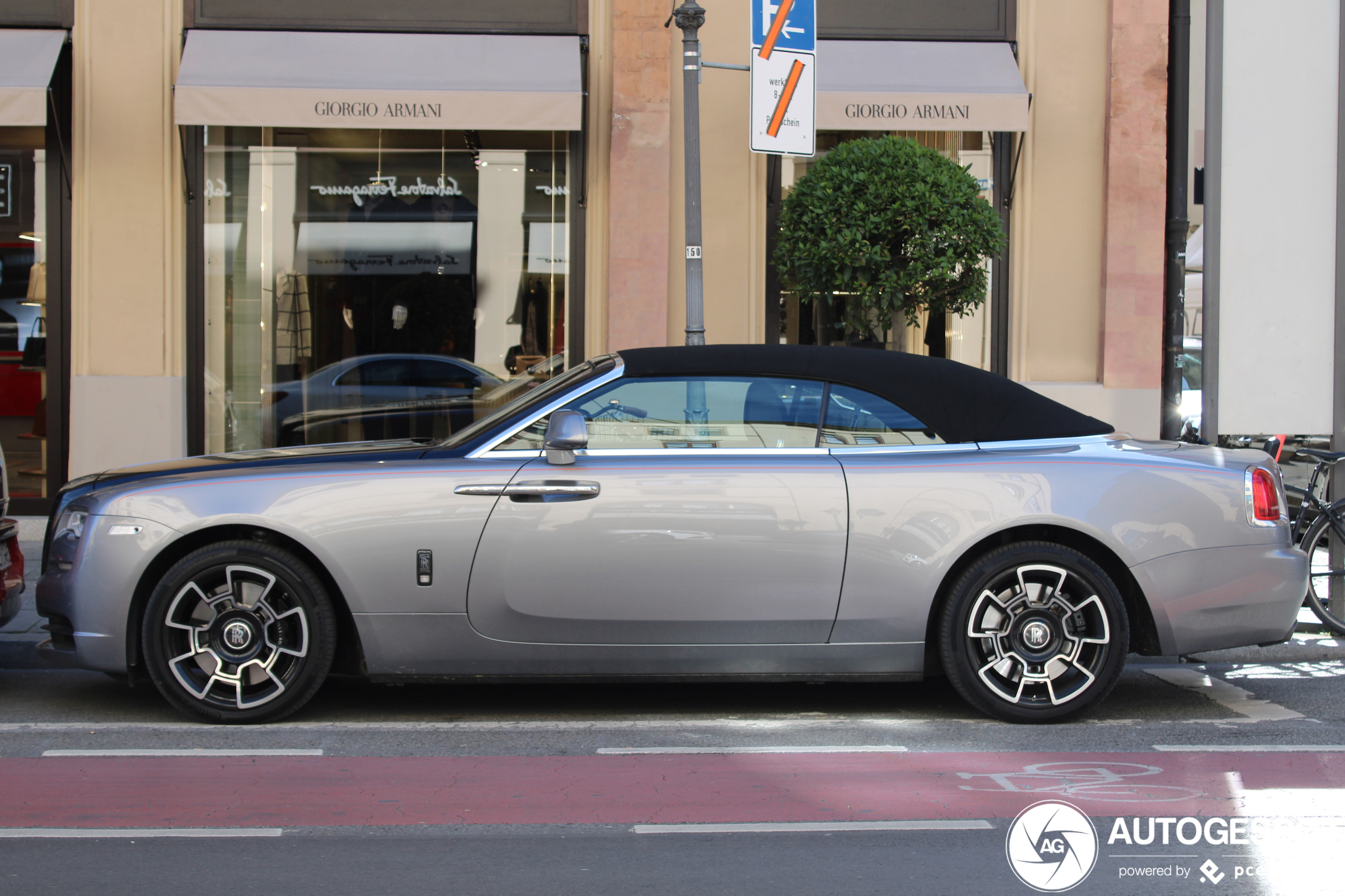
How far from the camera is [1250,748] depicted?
4.86m

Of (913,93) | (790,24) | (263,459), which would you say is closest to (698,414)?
(263,459)

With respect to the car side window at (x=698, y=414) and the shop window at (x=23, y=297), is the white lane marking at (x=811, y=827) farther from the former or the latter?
the shop window at (x=23, y=297)

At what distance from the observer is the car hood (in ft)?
16.7

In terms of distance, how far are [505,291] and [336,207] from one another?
170cm

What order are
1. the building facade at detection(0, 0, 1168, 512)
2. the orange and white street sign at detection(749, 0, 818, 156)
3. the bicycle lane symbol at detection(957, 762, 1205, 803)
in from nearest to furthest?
the bicycle lane symbol at detection(957, 762, 1205, 803) → the orange and white street sign at detection(749, 0, 818, 156) → the building facade at detection(0, 0, 1168, 512)

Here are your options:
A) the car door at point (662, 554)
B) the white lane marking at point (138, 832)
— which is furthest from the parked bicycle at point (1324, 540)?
the white lane marking at point (138, 832)

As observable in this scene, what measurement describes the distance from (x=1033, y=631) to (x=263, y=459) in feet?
10.7

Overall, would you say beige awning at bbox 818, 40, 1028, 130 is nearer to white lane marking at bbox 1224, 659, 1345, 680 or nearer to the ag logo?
white lane marking at bbox 1224, 659, 1345, 680

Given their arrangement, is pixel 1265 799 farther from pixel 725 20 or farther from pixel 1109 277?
pixel 725 20

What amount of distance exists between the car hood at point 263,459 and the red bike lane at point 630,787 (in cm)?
117

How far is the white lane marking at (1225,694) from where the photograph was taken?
5379mm

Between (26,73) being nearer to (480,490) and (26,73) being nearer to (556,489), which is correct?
(480,490)

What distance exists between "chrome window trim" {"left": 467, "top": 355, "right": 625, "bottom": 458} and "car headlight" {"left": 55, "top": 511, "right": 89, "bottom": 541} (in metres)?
1.59

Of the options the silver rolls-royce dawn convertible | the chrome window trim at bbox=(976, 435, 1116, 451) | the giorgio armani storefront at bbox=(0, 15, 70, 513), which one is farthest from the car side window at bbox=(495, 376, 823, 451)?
the giorgio armani storefront at bbox=(0, 15, 70, 513)
